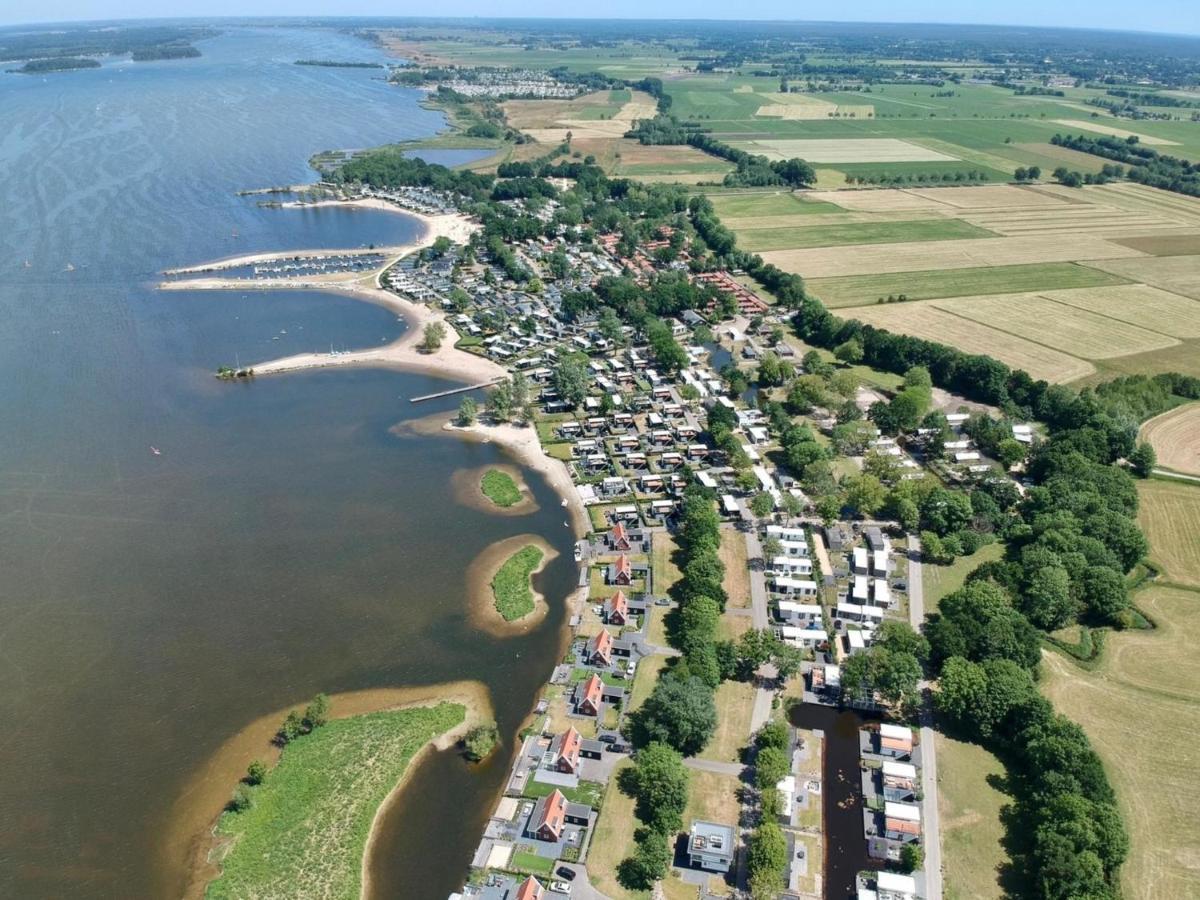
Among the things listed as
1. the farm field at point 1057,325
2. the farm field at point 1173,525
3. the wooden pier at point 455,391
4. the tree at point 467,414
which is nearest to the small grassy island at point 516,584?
the tree at point 467,414

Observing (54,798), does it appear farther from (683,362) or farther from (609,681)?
(683,362)

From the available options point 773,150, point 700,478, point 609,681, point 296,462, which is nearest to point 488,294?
point 296,462

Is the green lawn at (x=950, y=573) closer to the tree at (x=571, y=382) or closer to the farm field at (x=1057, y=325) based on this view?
the tree at (x=571, y=382)

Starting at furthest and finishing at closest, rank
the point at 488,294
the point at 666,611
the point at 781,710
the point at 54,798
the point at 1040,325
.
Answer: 1. the point at 488,294
2. the point at 1040,325
3. the point at 666,611
4. the point at 781,710
5. the point at 54,798

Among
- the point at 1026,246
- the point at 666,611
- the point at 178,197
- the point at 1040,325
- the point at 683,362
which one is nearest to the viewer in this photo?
the point at 666,611

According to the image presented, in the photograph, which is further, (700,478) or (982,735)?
(700,478)

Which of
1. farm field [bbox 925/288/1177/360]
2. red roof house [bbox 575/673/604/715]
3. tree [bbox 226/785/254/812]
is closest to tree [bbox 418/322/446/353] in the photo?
red roof house [bbox 575/673/604/715]

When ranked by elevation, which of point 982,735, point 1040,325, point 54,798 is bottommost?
point 54,798

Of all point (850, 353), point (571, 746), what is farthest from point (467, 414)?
point (850, 353)

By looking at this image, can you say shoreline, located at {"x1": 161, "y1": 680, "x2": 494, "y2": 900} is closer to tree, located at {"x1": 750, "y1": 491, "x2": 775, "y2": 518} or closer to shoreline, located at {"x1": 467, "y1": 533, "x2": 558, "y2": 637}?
shoreline, located at {"x1": 467, "y1": 533, "x2": 558, "y2": 637}
